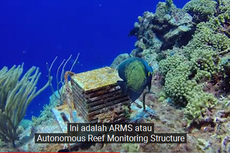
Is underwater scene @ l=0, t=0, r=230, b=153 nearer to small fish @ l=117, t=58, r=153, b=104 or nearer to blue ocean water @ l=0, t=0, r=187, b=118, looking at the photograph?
small fish @ l=117, t=58, r=153, b=104

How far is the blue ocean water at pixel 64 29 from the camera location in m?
73.3

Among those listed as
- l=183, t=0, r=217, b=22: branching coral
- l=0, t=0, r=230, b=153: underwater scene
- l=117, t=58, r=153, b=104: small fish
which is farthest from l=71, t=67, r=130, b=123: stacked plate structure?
l=183, t=0, r=217, b=22: branching coral

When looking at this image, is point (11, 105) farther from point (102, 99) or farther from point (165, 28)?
point (165, 28)

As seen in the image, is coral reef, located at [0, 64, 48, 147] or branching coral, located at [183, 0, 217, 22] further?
branching coral, located at [183, 0, 217, 22]

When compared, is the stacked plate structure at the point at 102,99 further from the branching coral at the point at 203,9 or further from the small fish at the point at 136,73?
the branching coral at the point at 203,9

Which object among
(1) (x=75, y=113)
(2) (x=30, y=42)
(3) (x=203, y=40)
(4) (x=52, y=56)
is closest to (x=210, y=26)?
(3) (x=203, y=40)

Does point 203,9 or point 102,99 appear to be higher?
point 203,9

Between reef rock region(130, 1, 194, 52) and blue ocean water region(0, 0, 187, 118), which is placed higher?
blue ocean water region(0, 0, 187, 118)

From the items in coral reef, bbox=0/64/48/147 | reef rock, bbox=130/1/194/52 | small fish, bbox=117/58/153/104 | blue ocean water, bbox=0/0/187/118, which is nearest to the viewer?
small fish, bbox=117/58/153/104

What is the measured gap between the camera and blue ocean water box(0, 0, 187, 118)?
7331 centimetres

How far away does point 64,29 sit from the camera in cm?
9038

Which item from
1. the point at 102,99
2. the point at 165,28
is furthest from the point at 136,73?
the point at 165,28

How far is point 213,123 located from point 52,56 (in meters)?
75.3

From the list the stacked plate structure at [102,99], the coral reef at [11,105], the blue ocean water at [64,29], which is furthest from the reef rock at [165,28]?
the blue ocean water at [64,29]
